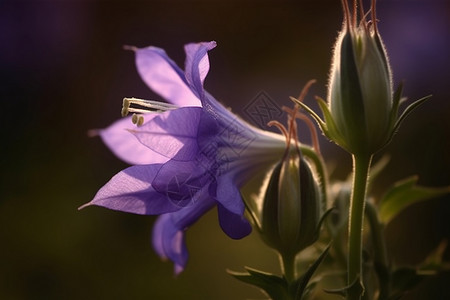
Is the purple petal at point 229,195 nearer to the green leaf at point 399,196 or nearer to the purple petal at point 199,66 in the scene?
the purple petal at point 199,66

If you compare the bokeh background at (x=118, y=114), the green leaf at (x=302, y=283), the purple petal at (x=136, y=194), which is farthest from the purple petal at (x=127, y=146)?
the bokeh background at (x=118, y=114)

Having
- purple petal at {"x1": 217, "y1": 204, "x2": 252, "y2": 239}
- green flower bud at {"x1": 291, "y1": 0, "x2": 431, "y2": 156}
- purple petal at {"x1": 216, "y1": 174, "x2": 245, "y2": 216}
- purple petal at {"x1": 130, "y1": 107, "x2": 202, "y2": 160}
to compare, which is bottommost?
purple petal at {"x1": 217, "y1": 204, "x2": 252, "y2": 239}

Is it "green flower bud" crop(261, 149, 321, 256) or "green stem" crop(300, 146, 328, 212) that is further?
"green stem" crop(300, 146, 328, 212)

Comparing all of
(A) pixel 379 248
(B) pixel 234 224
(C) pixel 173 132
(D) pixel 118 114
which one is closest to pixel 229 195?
(B) pixel 234 224

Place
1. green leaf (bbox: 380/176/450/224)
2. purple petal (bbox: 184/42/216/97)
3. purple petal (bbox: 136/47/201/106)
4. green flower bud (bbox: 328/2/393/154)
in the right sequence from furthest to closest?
1. purple petal (bbox: 136/47/201/106)
2. green leaf (bbox: 380/176/450/224)
3. purple petal (bbox: 184/42/216/97)
4. green flower bud (bbox: 328/2/393/154)

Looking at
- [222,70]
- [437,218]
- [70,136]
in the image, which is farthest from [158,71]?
[222,70]

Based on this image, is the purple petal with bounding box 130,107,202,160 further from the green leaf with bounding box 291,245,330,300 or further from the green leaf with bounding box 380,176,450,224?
the green leaf with bounding box 380,176,450,224

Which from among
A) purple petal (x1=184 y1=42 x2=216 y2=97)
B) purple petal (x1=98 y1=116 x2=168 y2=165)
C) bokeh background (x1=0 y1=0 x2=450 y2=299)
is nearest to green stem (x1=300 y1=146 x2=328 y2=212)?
purple petal (x1=184 y1=42 x2=216 y2=97)

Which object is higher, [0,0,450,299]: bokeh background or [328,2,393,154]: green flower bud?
[328,2,393,154]: green flower bud
